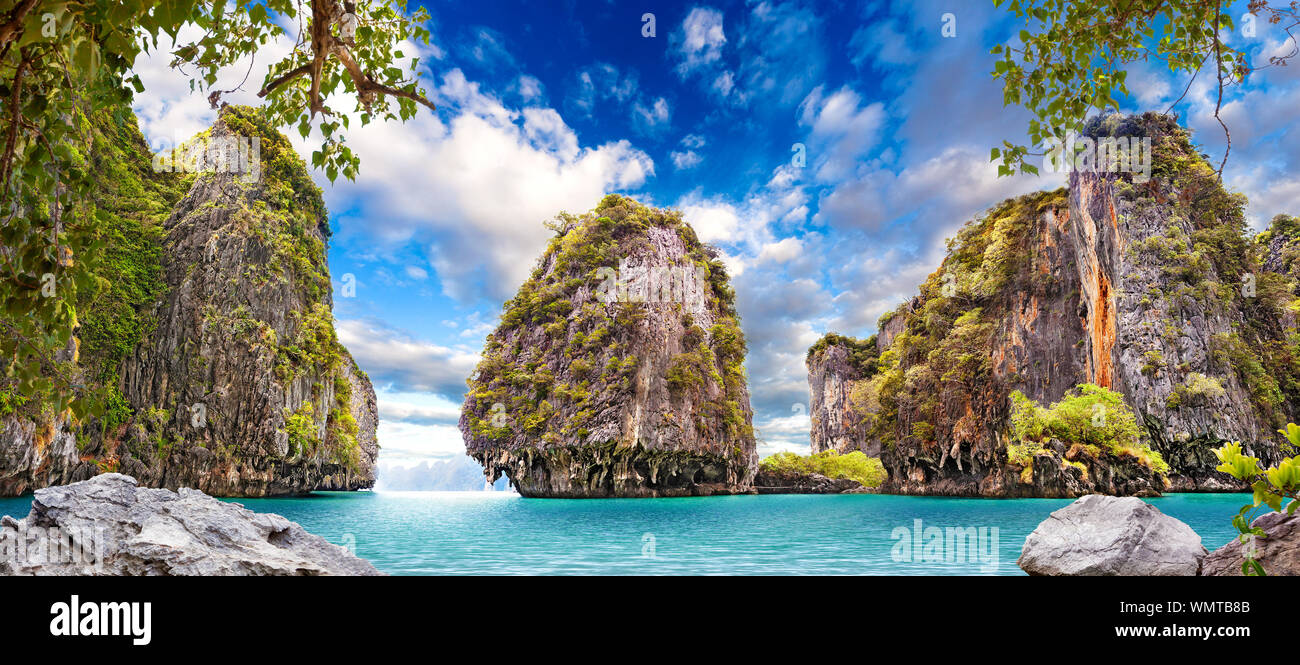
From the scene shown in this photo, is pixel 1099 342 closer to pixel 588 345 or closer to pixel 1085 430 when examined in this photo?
pixel 1085 430

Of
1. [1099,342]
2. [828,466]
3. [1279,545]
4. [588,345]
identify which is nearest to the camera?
[1279,545]

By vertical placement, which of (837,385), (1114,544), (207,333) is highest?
(207,333)

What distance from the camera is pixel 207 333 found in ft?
103

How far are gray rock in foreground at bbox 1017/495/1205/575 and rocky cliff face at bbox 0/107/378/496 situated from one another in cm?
3461

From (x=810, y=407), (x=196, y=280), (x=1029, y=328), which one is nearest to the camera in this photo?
(x=196, y=280)

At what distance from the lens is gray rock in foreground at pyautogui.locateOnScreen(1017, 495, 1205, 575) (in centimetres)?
712

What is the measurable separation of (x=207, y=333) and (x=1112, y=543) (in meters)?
39.1

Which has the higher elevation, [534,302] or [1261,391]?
[534,302]

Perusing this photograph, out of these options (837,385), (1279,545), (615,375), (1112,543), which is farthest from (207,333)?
(837,385)

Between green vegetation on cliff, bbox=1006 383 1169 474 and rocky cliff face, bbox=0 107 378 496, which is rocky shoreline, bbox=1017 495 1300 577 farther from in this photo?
rocky cliff face, bbox=0 107 378 496
